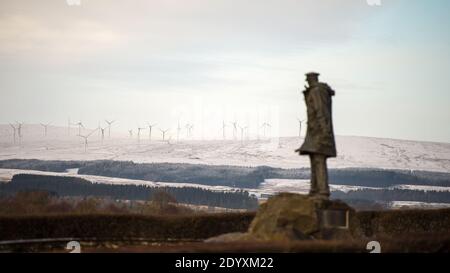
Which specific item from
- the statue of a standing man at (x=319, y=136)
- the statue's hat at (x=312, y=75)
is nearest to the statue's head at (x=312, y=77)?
the statue's hat at (x=312, y=75)

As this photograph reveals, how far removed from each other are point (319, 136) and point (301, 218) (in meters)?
3.20

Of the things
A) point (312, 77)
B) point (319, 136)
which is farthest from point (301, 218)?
point (312, 77)

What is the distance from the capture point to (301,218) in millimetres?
29922

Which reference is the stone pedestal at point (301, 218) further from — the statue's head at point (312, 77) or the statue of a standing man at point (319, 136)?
the statue's head at point (312, 77)

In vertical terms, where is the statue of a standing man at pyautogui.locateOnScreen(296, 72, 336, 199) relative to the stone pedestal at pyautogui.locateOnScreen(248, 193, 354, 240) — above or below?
above

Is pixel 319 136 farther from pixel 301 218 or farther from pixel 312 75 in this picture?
pixel 301 218

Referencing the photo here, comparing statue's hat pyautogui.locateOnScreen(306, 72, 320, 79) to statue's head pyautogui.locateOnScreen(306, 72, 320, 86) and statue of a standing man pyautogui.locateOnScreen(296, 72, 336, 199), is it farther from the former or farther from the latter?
statue of a standing man pyautogui.locateOnScreen(296, 72, 336, 199)

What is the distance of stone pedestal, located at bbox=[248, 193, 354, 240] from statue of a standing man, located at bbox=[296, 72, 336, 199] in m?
0.70

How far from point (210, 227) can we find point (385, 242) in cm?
1166

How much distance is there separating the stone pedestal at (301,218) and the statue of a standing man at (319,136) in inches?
27.7

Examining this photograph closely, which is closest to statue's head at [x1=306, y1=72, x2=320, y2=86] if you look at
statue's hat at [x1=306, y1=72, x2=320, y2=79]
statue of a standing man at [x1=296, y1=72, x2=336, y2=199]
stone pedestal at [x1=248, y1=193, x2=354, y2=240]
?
statue's hat at [x1=306, y1=72, x2=320, y2=79]

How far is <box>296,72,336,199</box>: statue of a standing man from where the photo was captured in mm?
30953
